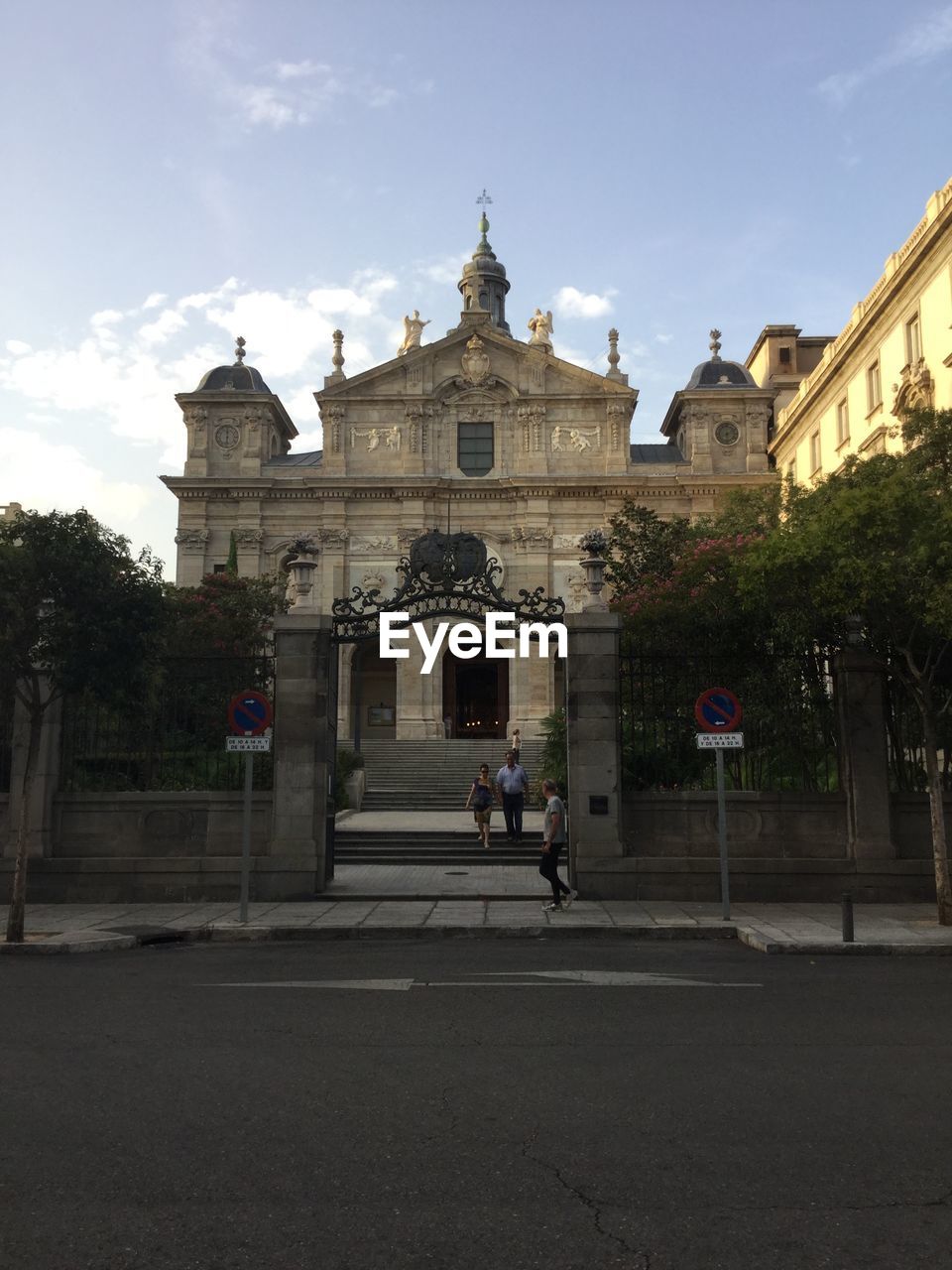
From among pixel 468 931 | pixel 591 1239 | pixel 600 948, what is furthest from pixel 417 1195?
pixel 468 931

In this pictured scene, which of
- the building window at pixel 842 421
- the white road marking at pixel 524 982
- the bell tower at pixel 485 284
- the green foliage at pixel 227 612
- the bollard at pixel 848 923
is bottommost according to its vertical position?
the white road marking at pixel 524 982

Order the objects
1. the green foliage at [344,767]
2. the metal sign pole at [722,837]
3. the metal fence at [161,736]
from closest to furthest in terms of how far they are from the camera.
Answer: the metal sign pole at [722,837] < the metal fence at [161,736] < the green foliage at [344,767]

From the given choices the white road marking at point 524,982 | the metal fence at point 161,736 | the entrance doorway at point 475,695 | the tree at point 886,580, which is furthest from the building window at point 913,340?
the white road marking at point 524,982

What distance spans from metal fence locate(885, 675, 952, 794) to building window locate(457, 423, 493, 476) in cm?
3625

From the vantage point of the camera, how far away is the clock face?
167 ft

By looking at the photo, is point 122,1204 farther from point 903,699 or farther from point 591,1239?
point 903,699

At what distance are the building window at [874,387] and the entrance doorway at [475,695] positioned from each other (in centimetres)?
2131

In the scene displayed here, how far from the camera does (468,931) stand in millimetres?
13211

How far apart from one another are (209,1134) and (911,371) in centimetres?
2936

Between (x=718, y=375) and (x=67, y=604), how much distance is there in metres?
44.4

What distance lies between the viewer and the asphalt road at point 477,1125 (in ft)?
13.5

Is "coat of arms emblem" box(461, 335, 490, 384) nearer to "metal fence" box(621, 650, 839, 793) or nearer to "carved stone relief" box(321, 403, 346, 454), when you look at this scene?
"carved stone relief" box(321, 403, 346, 454)

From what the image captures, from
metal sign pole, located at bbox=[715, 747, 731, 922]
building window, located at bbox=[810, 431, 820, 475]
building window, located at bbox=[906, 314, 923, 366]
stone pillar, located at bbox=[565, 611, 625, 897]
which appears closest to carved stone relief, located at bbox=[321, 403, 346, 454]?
building window, located at bbox=[810, 431, 820, 475]

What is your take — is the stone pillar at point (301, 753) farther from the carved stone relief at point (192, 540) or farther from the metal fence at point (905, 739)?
the carved stone relief at point (192, 540)
